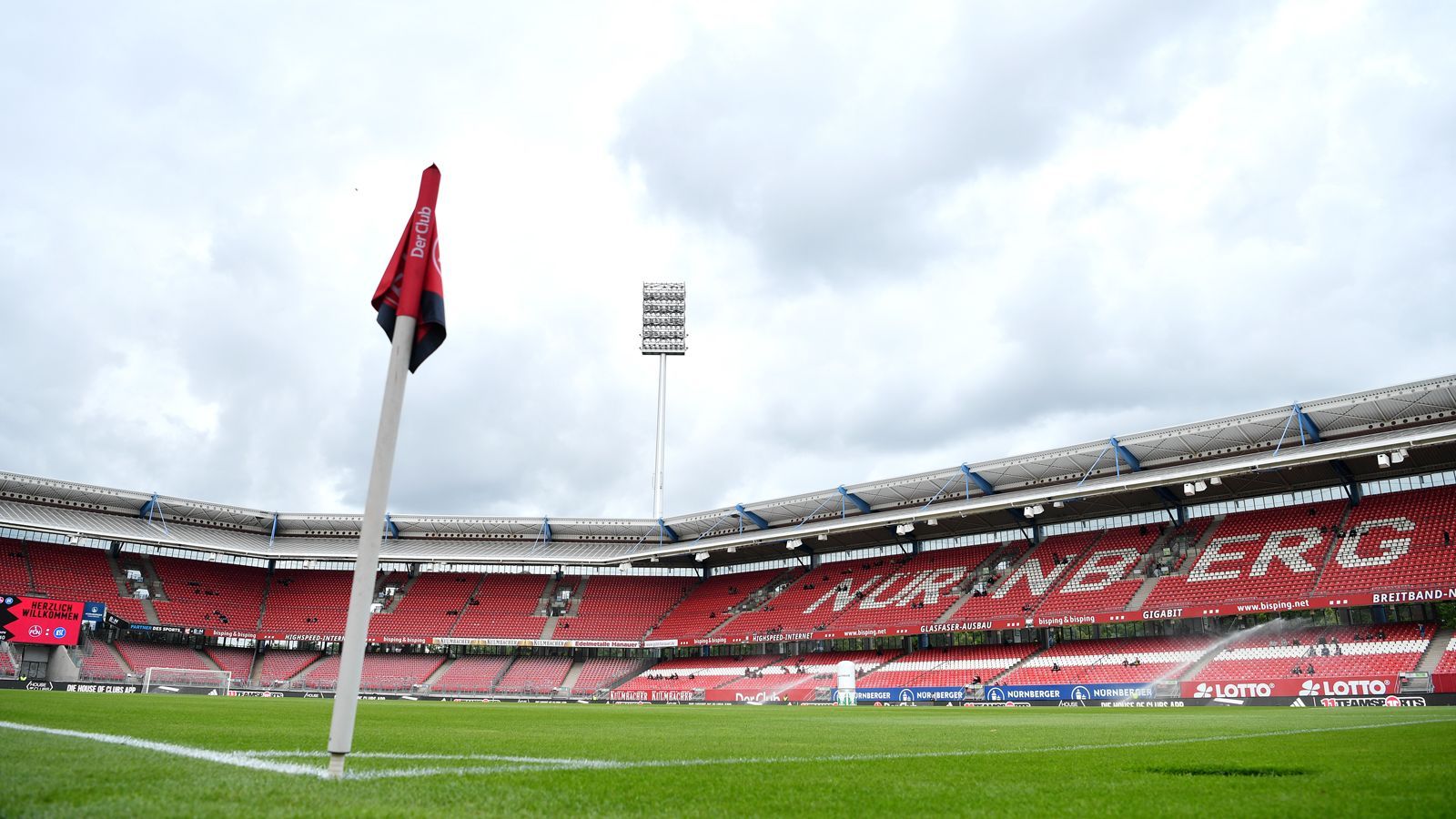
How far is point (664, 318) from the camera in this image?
5947 centimetres

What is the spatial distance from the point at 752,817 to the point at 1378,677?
32.6 metres

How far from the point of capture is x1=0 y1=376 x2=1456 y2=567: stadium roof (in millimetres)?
34531

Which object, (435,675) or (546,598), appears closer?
(435,675)

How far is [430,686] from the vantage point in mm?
51594

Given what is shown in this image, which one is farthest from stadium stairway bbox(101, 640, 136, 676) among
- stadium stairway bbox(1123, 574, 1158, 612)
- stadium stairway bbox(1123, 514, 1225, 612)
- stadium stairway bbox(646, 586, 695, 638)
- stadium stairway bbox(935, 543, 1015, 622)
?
stadium stairway bbox(1123, 514, 1225, 612)

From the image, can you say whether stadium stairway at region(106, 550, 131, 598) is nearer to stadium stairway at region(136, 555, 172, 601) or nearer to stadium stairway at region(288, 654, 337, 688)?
stadium stairway at region(136, 555, 172, 601)

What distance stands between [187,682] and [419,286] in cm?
5069

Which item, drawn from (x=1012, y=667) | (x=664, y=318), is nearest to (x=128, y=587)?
(x=664, y=318)

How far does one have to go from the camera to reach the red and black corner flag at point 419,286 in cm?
489

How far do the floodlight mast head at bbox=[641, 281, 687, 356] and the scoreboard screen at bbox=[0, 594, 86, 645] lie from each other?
1397 inches

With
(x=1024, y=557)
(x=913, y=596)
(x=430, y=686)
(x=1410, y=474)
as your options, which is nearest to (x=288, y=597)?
(x=430, y=686)

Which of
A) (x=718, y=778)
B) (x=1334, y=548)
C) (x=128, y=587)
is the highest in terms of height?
(x=1334, y=548)

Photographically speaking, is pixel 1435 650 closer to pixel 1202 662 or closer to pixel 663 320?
pixel 1202 662

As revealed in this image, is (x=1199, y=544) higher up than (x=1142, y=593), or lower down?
higher up
